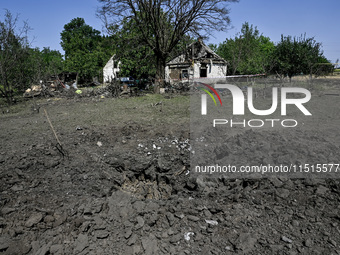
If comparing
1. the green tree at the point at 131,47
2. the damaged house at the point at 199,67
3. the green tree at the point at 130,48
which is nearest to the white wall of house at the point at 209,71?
the damaged house at the point at 199,67

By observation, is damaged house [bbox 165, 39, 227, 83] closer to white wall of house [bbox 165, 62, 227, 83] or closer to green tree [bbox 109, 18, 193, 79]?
white wall of house [bbox 165, 62, 227, 83]

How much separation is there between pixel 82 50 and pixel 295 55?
42.7m

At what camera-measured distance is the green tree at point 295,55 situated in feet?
80.6

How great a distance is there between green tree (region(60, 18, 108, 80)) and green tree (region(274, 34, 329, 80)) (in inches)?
782

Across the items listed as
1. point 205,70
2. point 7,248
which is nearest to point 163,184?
point 7,248

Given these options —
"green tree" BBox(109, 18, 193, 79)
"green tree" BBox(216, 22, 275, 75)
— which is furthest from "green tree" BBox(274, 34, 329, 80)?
"green tree" BBox(109, 18, 193, 79)

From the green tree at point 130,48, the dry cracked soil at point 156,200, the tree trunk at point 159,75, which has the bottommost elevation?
the dry cracked soil at point 156,200

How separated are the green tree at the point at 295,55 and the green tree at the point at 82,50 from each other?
19873mm

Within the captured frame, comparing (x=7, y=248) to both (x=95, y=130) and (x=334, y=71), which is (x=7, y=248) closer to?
(x=95, y=130)

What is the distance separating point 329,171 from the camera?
4453mm

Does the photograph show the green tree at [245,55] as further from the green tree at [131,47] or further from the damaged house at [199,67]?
the green tree at [131,47]

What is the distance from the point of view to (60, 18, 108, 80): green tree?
35750 millimetres

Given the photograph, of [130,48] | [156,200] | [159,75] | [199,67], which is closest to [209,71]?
[199,67]

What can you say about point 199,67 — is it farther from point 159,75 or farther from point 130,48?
point 130,48
